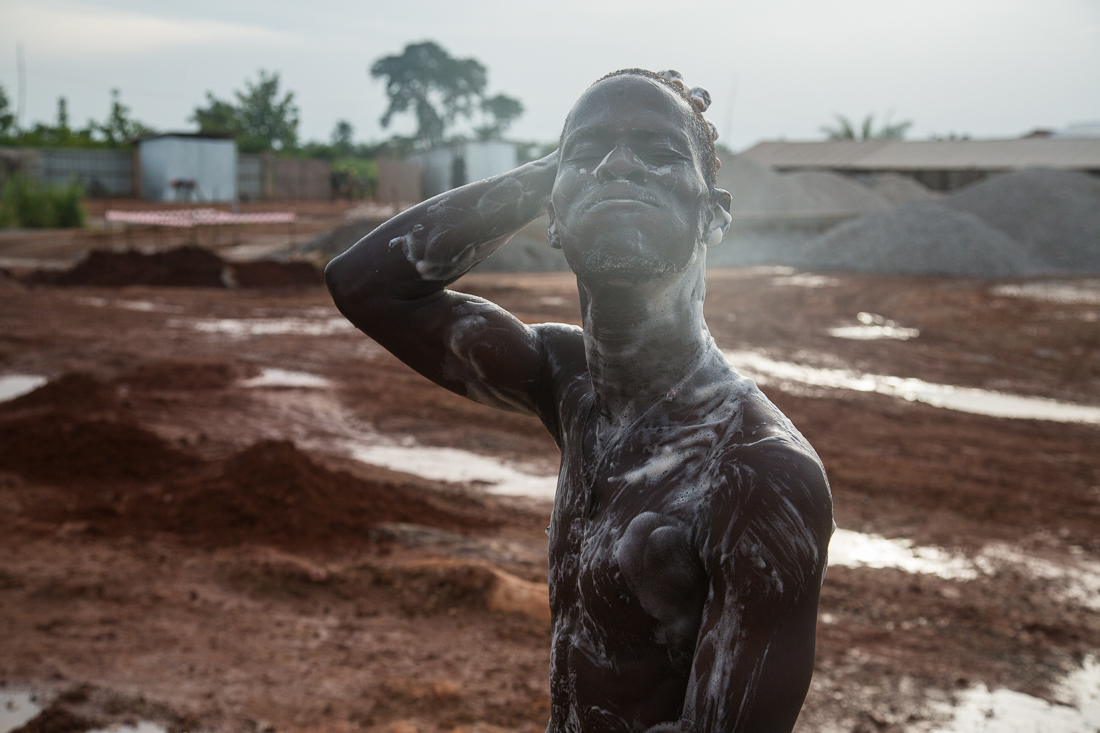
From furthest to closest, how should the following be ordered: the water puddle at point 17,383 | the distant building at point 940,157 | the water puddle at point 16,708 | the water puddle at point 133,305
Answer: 1. the distant building at point 940,157
2. the water puddle at point 133,305
3. the water puddle at point 17,383
4. the water puddle at point 16,708

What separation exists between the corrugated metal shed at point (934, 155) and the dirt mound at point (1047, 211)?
8.93 metres

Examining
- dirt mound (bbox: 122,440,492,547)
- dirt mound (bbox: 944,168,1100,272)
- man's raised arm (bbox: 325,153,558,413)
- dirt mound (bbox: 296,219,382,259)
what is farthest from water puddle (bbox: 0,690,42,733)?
dirt mound (bbox: 944,168,1100,272)

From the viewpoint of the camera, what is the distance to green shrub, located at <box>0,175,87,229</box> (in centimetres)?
2959

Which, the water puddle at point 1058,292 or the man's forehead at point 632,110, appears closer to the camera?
the man's forehead at point 632,110

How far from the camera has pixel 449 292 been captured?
2.14m

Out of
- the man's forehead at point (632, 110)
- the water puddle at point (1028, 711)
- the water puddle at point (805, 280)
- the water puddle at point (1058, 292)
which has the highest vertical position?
the man's forehead at point (632, 110)

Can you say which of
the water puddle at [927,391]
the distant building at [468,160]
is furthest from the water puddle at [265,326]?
the distant building at [468,160]

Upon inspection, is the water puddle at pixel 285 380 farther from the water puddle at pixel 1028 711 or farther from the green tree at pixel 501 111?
the green tree at pixel 501 111

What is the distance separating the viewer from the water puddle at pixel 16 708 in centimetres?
457

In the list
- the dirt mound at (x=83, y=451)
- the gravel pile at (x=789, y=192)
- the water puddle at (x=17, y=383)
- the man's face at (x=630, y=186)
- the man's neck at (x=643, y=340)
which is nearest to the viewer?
the man's face at (x=630, y=186)

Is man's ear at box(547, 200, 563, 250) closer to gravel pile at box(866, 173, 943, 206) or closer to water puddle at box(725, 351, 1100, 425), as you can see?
water puddle at box(725, 351, 1100, 425)

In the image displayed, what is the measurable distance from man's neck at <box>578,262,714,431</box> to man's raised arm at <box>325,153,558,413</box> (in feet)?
1.14

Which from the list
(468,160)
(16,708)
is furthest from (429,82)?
(16,708)

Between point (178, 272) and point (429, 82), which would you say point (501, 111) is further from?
point (178, 272)
